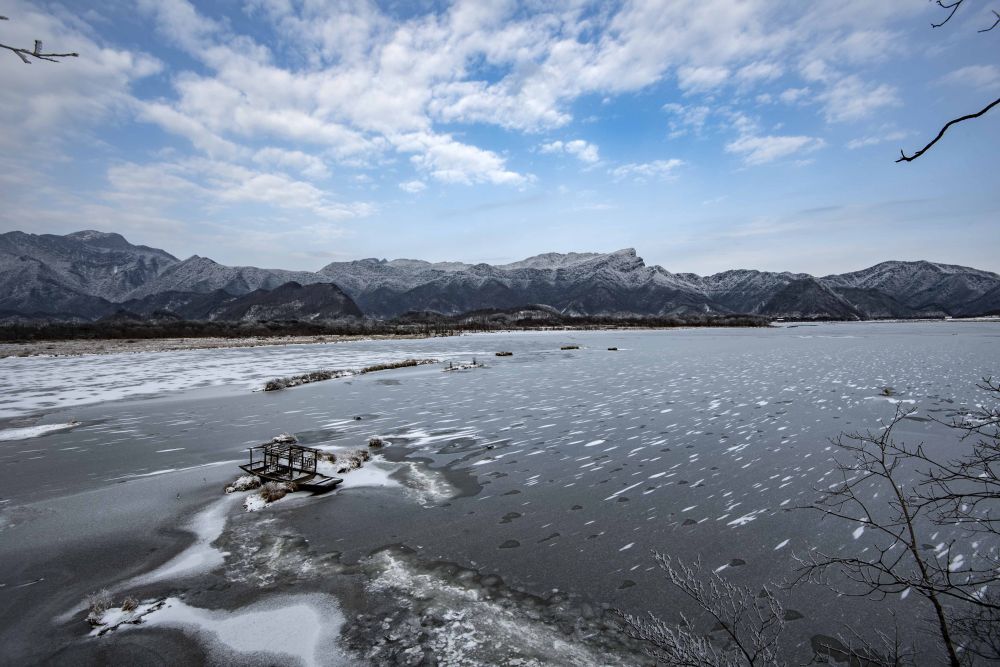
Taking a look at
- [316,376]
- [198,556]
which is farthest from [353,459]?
[316,376]

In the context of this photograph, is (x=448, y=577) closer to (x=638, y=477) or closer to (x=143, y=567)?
(x=143, y=567)

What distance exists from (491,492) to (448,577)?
A: 4.16m

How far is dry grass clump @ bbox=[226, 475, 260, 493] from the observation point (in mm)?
12719

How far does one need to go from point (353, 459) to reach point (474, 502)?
16.7 ft

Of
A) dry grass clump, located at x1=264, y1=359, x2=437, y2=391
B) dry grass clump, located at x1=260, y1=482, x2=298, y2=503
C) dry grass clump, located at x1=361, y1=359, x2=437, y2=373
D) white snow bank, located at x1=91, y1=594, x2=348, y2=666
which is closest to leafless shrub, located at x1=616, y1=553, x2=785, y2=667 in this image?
white snow bank, located at x1=91, y1=594, x2=348, y2=666

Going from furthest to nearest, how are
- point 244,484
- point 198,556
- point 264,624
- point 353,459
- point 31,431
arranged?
point 31,431
point 353,459
point 244,484
point 198,556
point 264,624

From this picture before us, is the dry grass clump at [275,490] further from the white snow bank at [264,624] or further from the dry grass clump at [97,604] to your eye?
the white snow bank at [264,624]

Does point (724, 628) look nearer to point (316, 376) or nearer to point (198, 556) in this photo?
point (198, 556)

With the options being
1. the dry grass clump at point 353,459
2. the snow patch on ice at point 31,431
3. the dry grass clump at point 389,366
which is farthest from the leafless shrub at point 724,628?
the dry grass clump at point 389,366

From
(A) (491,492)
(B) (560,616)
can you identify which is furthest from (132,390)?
(B) (560,616)

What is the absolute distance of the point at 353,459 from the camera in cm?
1487

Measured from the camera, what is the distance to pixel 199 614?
741 centimetres

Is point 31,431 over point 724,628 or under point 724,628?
under

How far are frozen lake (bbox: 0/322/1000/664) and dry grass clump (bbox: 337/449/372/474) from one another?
35.6 inches
